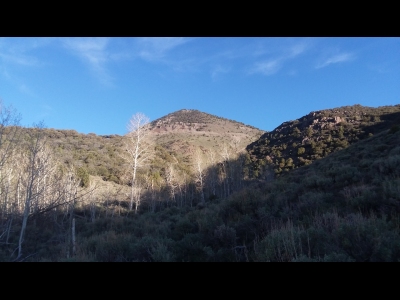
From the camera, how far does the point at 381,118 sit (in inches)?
1676

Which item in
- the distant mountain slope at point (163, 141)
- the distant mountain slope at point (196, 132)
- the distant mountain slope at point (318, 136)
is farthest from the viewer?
the distant mountain slope at point (196, 132)

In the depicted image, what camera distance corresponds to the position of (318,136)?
4466 centimetres

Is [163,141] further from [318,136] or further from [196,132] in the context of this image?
[318,136]

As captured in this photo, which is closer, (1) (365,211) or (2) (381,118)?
(1) (365,211)

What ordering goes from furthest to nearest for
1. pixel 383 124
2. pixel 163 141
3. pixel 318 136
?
pixel 163 141 < pixel 318 136 < pixel 383 124

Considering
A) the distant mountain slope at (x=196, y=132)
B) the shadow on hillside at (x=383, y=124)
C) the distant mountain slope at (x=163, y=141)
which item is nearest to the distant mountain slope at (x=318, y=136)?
the shadow on hillside at (x=383, y=124)

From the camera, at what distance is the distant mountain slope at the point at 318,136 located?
125 feet

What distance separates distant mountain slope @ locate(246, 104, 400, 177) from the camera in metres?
38.1

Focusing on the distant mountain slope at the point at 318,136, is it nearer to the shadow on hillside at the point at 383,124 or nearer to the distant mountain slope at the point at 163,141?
the shadow on hillside at the point at 383,124

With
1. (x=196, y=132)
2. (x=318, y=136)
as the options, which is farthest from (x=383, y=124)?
(x=196, y=132)

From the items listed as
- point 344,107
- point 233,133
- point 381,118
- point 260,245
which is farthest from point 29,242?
point 233,133

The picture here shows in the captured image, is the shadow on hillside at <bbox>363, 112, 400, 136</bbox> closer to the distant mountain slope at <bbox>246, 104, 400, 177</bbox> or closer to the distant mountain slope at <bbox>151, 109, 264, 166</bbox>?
the distant mountain slope at <bbox>246, 104, 400, 177</bbox>
